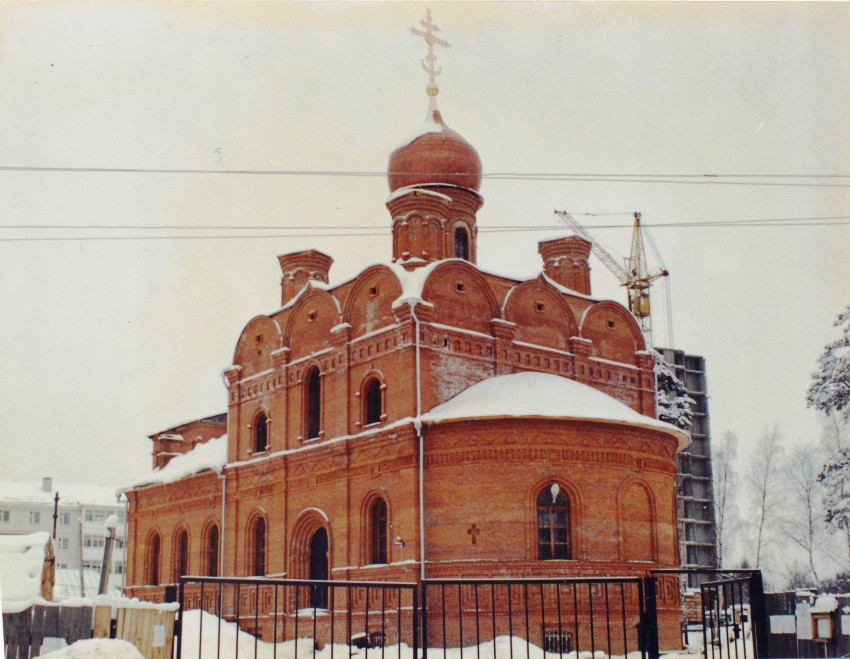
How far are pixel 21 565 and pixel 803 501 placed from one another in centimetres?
3262

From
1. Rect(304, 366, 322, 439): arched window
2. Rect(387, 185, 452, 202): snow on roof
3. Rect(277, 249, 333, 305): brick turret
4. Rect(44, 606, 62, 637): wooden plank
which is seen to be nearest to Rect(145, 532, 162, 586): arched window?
Rect(277, 249, 333, 305): brick turret

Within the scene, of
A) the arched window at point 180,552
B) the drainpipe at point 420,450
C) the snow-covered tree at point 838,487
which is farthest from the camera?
the arched window at point 180,552

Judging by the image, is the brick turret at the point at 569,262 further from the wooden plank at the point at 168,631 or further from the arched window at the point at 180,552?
the wooden plank at the point at 168,631

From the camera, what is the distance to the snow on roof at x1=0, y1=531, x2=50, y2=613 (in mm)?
15523

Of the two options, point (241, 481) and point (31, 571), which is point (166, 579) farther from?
point (31, 571)

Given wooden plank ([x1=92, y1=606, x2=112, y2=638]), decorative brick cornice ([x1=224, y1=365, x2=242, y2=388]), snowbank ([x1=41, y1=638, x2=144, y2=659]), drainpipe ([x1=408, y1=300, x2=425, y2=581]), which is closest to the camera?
snowbank ([x1=41, y1=638, x2=144, y2=659])

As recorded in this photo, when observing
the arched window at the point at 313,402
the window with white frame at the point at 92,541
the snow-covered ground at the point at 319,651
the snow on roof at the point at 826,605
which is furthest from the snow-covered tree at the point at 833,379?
the window with white frame at the point at 92,541

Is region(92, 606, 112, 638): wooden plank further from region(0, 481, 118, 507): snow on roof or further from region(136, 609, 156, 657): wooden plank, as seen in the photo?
region(0, 481, 118, 507): snow on roof

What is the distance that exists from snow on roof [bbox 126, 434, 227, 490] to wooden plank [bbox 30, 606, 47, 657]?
44.0 feet

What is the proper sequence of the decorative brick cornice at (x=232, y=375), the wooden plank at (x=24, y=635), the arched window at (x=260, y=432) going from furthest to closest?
the decorative brick cornice at (x=232, y=375), the arched window at (x=260, y=432), the wooden plank at (x=24, y=635)

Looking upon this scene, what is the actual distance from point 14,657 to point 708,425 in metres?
44.1

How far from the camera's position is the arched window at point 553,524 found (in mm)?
20781

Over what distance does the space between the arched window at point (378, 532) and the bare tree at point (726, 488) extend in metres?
28.2

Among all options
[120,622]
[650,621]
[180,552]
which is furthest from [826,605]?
[180,552]
